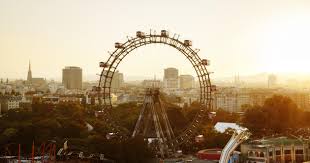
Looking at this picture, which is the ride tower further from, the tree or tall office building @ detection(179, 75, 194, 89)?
tall office building @ detection(179, 75, 194, 89)

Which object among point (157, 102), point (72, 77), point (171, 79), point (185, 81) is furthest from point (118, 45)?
point (72, 77)

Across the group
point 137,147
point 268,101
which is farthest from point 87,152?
point 268,101

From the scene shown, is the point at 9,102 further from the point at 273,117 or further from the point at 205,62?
the point at 205,62

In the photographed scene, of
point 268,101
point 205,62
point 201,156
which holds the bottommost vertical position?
point 201,156

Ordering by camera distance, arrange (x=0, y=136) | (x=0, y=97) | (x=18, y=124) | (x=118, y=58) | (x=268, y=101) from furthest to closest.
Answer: (x=0, y=97)
(x=268, y=101)
(x=18, y=124)
(x=0, y=136)
(x=118, y=58)

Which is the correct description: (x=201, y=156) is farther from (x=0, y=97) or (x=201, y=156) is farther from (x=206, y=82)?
(x=0, y=97)

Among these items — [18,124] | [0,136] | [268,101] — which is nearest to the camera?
[0,136]

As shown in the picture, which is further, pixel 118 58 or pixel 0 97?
pixel 0 97
